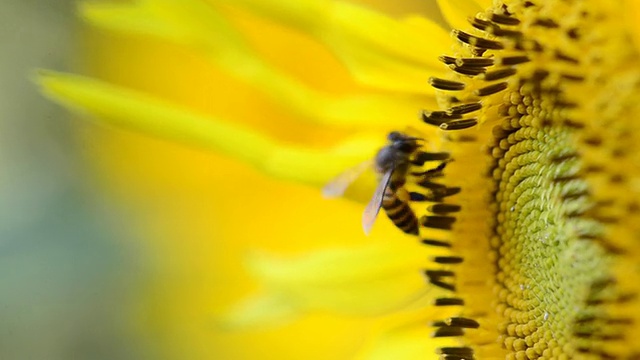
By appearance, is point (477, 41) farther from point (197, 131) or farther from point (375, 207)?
point (197, 131)

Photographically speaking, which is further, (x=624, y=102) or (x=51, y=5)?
(x=51, y=5)

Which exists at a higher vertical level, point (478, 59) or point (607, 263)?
point (478, 59)

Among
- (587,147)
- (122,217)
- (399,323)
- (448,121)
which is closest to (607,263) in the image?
(587,147)

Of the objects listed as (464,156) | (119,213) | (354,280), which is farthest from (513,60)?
(119,213)

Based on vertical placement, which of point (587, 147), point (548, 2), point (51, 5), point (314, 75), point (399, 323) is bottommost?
point (399, 323)

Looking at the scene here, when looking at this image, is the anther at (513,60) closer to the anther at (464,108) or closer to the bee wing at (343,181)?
the anther at (464,108)

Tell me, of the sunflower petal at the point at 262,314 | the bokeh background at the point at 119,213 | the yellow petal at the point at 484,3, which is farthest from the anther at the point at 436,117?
the bokeh background at the point at 119,213

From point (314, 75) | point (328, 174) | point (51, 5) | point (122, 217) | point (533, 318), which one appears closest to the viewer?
point (533, 318)

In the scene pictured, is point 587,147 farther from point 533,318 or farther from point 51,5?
point 51,5
